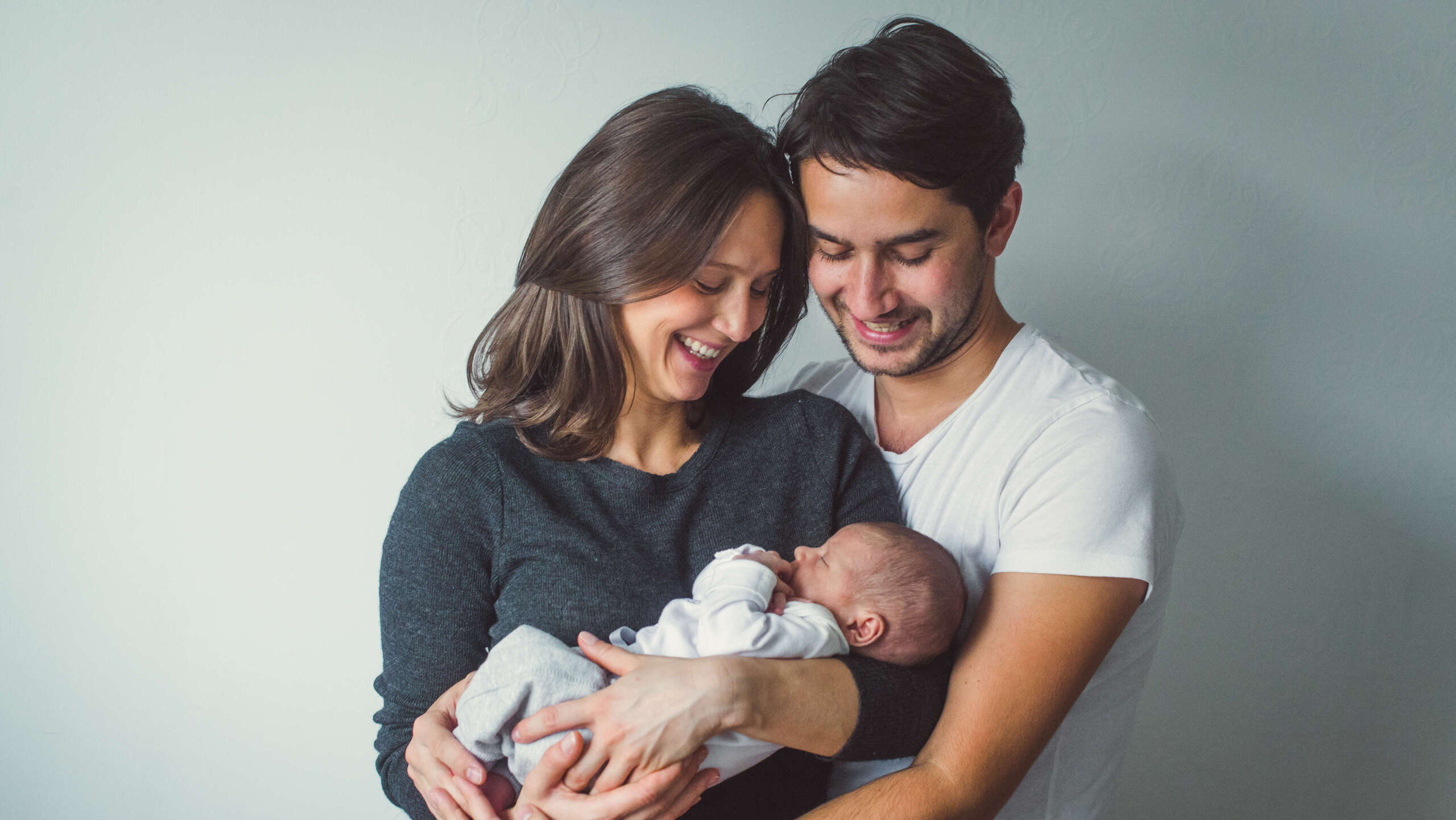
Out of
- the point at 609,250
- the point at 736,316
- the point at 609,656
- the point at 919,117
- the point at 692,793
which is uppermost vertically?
the point at 919,117

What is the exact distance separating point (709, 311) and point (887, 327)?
34cm

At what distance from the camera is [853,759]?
1.41 m

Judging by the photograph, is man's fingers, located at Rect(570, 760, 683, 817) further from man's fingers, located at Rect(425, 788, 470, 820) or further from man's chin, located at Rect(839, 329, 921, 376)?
man's chin, located at Rect(839, 329, 921, 376)

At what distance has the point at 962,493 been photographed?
167cm

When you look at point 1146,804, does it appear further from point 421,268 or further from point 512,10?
point 512,10

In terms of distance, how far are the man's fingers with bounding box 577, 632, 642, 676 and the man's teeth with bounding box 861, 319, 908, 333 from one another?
2.48 feet

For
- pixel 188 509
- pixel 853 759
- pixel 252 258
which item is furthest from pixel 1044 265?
pixel 188 509

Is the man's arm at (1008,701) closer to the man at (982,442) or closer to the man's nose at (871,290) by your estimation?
the man at (982,442)

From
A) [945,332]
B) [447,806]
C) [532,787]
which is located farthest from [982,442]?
[447,806]

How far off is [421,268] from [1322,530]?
252cm

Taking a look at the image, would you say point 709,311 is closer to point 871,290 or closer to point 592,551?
point 871,290

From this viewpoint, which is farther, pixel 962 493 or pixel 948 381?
pixel 948 381

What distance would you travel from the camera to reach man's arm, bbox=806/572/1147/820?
4.54 ft

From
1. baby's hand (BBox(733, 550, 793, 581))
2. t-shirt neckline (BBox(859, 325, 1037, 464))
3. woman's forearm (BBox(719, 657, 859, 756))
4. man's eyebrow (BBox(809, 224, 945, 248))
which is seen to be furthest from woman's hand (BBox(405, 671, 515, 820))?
man's eyebrow (BBox(809, 224, 945, 248))
